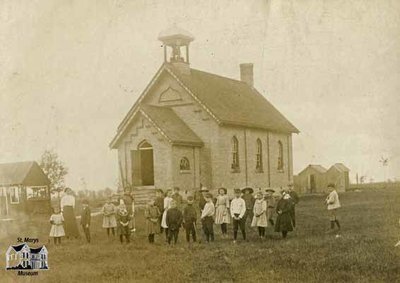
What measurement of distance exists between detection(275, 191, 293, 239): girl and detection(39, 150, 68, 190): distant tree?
16.5 feet

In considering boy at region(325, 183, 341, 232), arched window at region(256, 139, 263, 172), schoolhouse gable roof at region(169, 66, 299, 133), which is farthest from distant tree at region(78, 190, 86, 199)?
arched window at region(256, 139, 263, 172)

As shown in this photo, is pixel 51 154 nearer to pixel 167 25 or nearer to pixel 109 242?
pixel 109 242

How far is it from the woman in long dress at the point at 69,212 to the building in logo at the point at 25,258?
10.7 ft

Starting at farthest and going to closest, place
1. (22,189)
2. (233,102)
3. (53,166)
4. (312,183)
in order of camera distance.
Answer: (312,183) → (233,102) → (22,189) → (53,166)

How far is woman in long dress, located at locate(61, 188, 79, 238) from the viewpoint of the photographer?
43.4 ft

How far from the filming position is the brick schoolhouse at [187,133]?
17.9m

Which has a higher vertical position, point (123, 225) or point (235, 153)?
point (235, 153)

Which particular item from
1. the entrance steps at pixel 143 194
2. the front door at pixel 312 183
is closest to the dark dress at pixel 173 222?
the entrance steps at pixel 143 194

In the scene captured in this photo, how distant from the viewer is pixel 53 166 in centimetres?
1291

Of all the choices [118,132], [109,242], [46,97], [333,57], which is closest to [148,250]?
[109,242]

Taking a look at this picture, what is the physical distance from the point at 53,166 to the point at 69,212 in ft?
4.11

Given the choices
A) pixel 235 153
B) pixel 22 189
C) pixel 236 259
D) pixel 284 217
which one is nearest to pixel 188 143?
pixel 235 153

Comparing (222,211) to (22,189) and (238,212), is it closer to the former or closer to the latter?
(238,212)

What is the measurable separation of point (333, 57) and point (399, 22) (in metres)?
1.98
